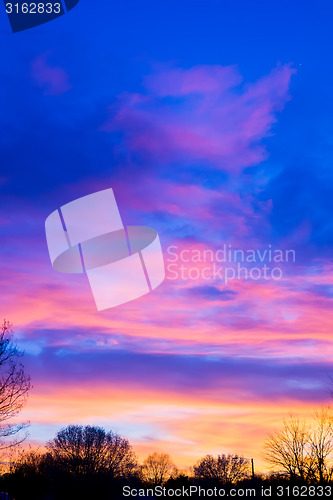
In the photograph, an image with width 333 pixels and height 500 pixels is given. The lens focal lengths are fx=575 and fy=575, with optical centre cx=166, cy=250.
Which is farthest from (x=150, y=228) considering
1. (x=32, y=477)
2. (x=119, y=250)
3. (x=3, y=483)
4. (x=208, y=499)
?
(x=208, y=499)

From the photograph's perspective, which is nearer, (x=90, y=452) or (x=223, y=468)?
(x=90, y=452)

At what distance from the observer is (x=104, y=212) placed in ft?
90.9

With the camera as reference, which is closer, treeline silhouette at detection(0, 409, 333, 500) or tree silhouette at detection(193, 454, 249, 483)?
treeline silhouette at detection(0, 409, 333, 500)

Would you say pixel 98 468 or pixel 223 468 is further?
pixel 223 468

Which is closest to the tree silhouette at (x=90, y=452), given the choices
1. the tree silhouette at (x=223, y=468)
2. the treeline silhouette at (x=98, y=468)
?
the treeline silhouette at (x=98, y=468)

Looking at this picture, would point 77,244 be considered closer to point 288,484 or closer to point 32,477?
point 288,484

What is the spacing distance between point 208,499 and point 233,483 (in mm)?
40291

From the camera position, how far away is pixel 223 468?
16762 cm

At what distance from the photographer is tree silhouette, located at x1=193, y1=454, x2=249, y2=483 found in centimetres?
16475

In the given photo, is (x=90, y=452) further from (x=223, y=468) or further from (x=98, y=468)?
(x=223, y=468)

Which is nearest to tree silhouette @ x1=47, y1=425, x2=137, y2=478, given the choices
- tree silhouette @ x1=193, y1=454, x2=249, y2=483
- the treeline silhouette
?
the treeline silhouette

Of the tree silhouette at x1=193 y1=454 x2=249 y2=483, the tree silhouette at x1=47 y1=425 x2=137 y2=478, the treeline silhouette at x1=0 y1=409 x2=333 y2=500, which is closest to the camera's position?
the treeline silhouette at x1=0 y1=409 x2=333 y2=500

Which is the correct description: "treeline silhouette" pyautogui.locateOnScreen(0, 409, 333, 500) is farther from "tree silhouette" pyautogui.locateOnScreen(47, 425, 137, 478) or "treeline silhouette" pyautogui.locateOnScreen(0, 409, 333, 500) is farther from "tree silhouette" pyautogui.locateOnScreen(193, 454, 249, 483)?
"tree silhouette" pyautogui.locateOnScreen(193, 454, 249, 483)

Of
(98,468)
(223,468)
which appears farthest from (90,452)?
(223,468)
